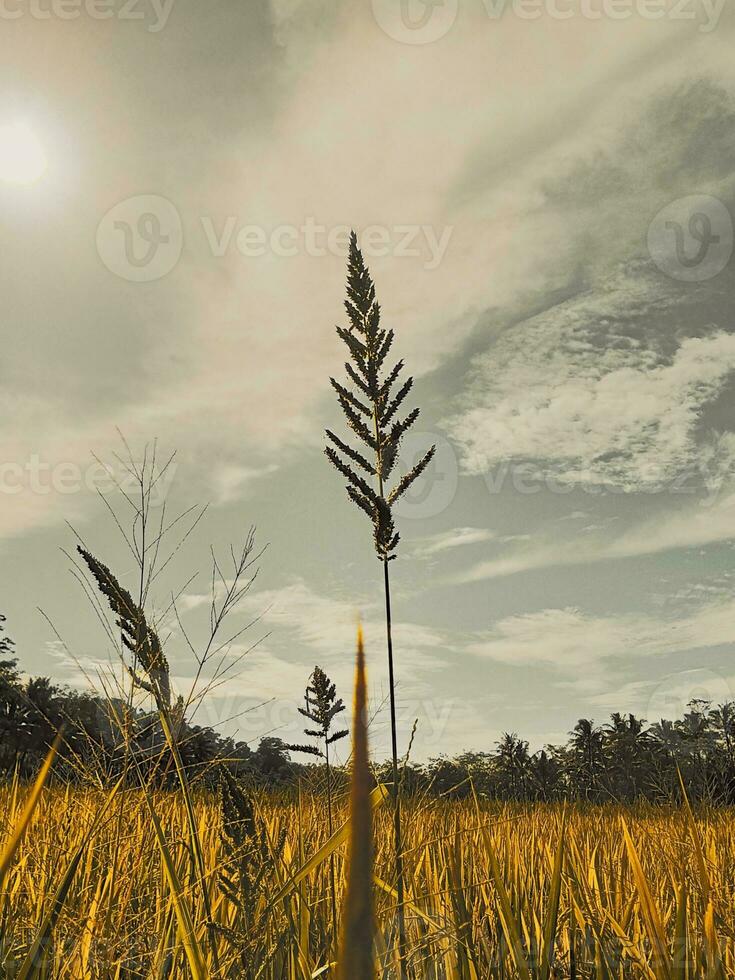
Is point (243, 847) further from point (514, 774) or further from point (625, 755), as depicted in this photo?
point (625, 755)

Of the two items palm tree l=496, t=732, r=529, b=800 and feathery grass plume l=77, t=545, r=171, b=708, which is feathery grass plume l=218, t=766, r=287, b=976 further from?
palm tree l=496, t=732, r=529, b=800

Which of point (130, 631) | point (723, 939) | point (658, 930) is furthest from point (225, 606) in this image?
point (723, 939)

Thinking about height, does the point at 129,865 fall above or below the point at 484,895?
above

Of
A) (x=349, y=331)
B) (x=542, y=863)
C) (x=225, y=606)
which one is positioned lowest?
(x=542, y=863)

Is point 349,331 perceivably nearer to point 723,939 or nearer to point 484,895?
point 484,895

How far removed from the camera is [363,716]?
0.36 meters

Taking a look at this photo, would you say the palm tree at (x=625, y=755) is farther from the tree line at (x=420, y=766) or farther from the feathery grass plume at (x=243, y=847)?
the feathery grass plume at (x=243, y=847)

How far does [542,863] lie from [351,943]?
4175 mm

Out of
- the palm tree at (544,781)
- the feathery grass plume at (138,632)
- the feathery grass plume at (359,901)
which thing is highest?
the feathery grass plume at (138,632)

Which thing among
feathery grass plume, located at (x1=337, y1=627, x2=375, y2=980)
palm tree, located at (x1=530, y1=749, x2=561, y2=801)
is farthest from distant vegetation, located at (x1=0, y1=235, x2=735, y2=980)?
palm tree, located at (x1=530, y1=749, x2=561, y2=801)

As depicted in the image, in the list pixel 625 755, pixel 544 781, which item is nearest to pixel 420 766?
pixel 544 781

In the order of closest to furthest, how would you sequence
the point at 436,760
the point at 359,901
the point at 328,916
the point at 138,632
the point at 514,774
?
1. the point at 359,901
2. the point at 138,632
3. the point at 328,916
4. the point at 436,760
5. the point at 514,774

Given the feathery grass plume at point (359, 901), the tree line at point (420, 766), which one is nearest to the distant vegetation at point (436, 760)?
the tree line at point (420, 766)

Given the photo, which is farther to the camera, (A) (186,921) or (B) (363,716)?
(A) (186,921)
